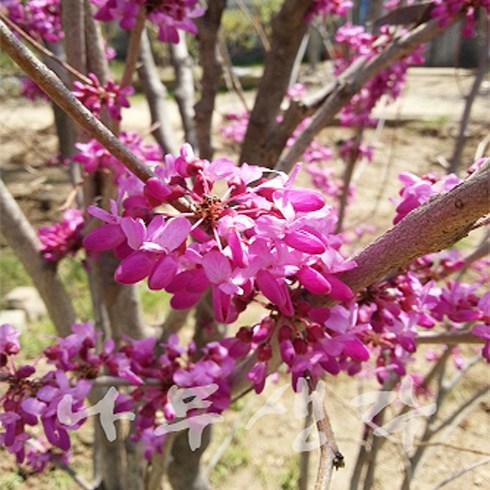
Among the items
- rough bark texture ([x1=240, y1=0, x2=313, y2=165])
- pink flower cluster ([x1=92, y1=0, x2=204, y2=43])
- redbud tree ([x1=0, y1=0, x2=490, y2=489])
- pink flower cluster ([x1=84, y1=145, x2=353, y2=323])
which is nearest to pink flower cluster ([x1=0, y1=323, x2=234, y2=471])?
redbud tree ([x1=0, y1=0, x2=490, y2=489])

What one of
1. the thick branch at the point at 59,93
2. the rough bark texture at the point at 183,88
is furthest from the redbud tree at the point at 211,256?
the rough bark texture at the point at 183,88

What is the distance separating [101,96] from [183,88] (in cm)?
91

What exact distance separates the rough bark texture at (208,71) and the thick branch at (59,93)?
0.95 m

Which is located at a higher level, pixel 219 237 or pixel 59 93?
pixel 59 93

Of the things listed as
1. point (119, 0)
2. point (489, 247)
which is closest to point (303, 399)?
point (489, 247)

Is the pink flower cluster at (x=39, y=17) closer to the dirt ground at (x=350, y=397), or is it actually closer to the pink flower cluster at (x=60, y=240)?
the dirt ground at (x=350, y=397)

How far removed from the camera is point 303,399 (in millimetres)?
841

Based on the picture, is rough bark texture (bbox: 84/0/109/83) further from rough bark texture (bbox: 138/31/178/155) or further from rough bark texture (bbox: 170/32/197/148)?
rough bark texture (bbox: 170/32/197/148)

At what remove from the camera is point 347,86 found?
127 centimetres

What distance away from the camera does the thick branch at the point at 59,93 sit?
0.58 meters

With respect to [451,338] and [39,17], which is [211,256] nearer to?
[451,338]

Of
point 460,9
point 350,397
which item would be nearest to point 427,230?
point 460,9

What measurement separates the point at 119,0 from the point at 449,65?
7237mm

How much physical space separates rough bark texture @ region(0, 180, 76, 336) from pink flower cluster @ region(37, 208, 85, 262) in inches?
0.8
